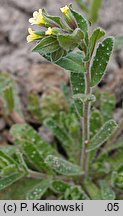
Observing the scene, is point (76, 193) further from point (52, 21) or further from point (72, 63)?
point (52, 21)

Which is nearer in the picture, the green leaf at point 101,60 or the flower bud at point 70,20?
the flower bud at point 70,20

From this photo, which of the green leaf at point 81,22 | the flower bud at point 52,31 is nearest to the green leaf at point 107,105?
the green leaf at point 81,22

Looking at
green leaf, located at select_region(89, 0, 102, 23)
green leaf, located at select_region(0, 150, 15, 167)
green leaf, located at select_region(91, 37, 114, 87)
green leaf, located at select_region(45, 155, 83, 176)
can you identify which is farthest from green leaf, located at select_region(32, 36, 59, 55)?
green leaf, located at select_region(89, 0, 102, 23)

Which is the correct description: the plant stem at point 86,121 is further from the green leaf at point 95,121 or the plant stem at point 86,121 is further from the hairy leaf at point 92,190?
the green leaf at point 95,121

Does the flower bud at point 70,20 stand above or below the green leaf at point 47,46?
above

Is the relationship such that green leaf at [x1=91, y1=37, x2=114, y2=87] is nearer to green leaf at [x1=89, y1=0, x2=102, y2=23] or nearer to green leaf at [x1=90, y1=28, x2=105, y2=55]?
green leaf at [x1=90, y1=28, x2=105, y2=55]

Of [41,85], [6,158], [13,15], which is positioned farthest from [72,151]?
[13,15]

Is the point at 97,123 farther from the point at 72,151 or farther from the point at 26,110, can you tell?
the point at 26,110

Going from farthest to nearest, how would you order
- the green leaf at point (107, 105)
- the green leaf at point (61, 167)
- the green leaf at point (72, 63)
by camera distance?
the green leaf at point (107, 105), the green leaf at point (61, 167), the green leaf at point (72, 63)
